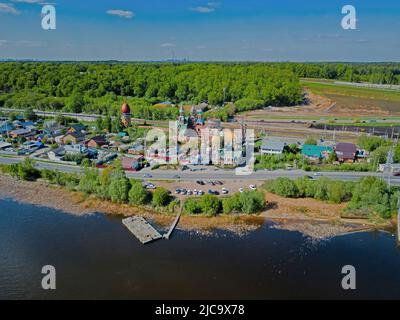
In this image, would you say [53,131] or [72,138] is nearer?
[72,138]

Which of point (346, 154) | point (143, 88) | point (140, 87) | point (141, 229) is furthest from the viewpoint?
point (143, 88)

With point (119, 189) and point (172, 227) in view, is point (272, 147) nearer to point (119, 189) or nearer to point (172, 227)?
point (172, 227)

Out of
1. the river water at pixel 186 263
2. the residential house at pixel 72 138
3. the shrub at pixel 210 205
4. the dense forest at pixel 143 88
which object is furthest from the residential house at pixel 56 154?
the dense forest at pixel 143 88

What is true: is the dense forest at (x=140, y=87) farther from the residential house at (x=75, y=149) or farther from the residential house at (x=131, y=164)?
the residential house at (x=131, y=164)

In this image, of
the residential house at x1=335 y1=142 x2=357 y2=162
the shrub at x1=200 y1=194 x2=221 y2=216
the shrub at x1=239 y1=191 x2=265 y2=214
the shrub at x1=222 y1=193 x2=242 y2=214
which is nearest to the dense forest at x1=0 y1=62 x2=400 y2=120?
the residential house at x1=335 y1=142 x2=357 y2=162

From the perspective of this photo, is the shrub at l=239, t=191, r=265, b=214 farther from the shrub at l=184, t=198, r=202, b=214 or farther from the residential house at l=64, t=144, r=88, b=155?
the residential house at l=64, t=144, r=88, b=155

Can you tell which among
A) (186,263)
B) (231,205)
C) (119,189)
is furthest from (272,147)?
(186,263)

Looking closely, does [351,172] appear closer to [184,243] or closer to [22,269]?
[184,243]
